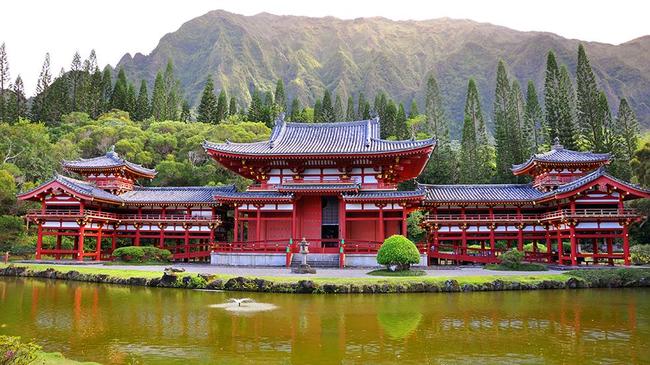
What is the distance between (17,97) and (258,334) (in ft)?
278

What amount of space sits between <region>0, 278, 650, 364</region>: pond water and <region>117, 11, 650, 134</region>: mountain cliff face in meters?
117

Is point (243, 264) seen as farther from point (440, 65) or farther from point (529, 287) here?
point (440, 65)

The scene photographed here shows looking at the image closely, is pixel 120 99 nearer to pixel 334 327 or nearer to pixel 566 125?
pixel 566 125

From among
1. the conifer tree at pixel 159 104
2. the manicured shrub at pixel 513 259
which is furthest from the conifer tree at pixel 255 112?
the manicured shrub at pixel 513 259

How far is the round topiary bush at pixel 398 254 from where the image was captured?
2352 cm

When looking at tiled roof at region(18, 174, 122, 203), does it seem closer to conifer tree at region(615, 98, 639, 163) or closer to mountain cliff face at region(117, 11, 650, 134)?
conifer tree at region(615, 98, 639, 163)

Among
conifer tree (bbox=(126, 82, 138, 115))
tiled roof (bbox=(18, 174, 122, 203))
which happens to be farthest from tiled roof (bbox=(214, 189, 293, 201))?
conifer tree (bbox=(126, 82, 138, 115))

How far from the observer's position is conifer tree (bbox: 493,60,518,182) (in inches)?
2125

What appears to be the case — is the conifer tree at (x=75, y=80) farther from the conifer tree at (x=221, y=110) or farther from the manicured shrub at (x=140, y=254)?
the manicured shrub at (x=140, y=254)

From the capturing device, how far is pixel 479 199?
106 ft

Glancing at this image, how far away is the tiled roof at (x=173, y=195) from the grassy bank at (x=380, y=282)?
1202cm

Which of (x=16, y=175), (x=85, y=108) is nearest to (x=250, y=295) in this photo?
(x=16, y=175)

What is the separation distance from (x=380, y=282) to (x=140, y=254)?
60.0 ft

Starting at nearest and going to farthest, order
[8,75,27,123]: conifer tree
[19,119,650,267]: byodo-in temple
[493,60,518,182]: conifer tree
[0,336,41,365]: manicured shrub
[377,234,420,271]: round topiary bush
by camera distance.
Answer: [0,336,41,365]: manicured shrub < [377,234,420,271]: round topiary bush < [19,119,650,267]: byodo-in temple < [493,60,518,182]: conifer tree < [8,75,27,123]: conifer tree
